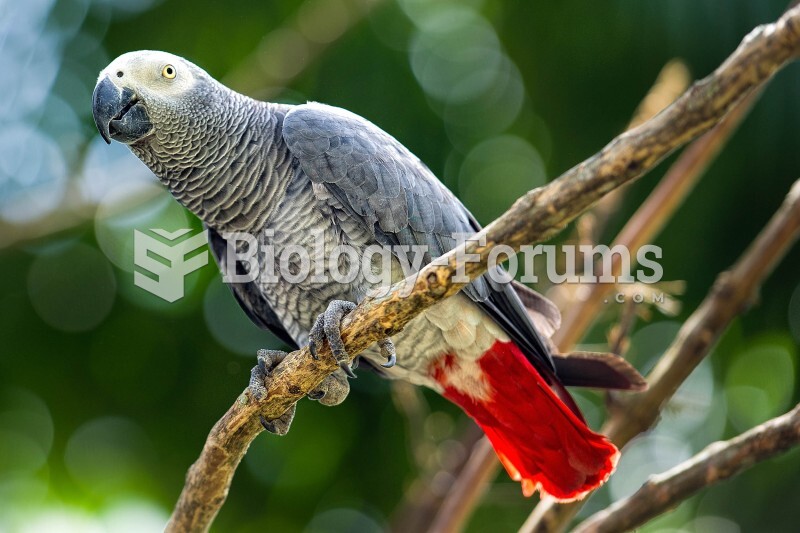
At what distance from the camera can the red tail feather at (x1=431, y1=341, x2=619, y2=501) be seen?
101 inches

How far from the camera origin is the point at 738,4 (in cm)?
349

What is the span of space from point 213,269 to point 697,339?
7.58 ft

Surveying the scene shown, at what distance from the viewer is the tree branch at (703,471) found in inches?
86.5

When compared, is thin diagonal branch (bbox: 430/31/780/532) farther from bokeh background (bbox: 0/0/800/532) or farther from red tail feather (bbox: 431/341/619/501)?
bokeh background (bbox: 0/0/800/532)

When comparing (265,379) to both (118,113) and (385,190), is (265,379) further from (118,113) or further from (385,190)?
(118,113)

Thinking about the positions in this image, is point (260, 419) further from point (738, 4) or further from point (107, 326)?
point (738, 4)

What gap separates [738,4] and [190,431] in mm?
3297

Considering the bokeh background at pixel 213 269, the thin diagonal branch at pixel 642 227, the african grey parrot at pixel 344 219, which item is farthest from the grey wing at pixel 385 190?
the bokeh background at pixel 213 269

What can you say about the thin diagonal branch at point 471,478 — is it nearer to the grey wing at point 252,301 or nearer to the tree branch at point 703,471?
the tree branch at point 703,471

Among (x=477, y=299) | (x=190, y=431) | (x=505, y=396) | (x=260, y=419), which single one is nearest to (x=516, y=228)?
(x=477, y=299)

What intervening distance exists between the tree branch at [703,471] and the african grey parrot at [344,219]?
6.4 inches

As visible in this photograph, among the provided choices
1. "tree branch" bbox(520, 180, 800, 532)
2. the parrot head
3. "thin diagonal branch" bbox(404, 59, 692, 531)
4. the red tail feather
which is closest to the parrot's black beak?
the parrot head

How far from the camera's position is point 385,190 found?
7.73ft

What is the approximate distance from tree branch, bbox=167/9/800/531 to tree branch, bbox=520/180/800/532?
115cm
